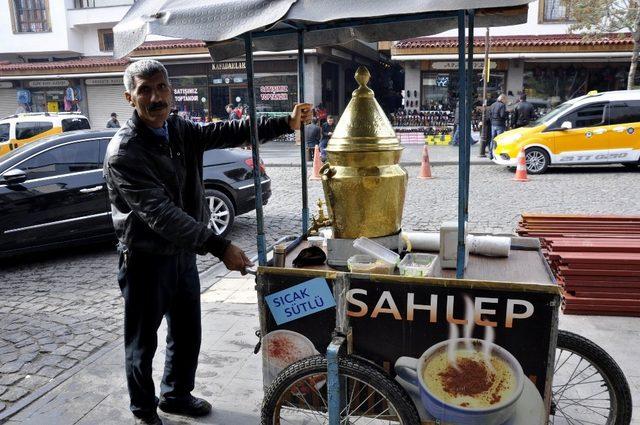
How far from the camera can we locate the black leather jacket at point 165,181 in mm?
2527

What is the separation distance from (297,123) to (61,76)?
89.6 feet

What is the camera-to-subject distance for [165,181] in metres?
2.70

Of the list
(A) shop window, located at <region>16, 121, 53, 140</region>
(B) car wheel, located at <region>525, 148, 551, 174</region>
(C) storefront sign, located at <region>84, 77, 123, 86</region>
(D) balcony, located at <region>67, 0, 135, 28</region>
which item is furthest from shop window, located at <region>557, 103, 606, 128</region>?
(D) balcony, located at <region>67, 0, 135, 28</region>

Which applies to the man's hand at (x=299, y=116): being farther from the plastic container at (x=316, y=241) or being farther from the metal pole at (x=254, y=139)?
the plastic container at (x=316, y=241)

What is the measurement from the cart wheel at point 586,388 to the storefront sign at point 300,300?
3.84 ft

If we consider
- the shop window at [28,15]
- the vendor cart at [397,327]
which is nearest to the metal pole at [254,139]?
the vendor cart at [397,327]

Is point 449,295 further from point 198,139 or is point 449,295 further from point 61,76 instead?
point 61,76

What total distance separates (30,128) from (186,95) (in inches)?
467

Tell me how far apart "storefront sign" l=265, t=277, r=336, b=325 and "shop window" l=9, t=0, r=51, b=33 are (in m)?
32.7

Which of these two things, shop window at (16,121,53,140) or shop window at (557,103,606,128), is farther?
shop window at (16,121,53,140)

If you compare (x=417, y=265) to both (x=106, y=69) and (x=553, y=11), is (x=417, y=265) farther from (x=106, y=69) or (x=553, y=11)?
(x=106, y=69)

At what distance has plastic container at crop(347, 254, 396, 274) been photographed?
245 cm

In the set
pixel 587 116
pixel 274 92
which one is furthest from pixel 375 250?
pixel 274 92

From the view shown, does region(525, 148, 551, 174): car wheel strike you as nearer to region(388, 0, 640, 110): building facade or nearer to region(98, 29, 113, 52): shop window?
region(388, 0, 640, 110): building facade
